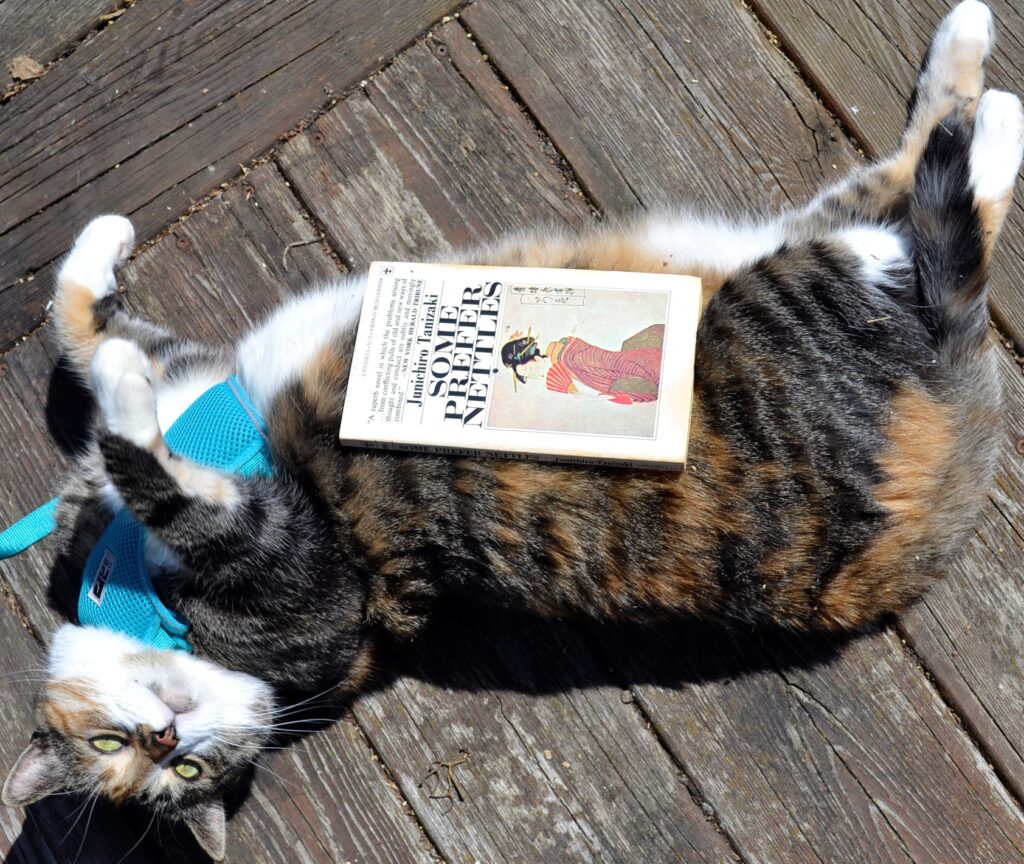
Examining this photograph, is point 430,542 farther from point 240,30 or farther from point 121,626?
point 240,30

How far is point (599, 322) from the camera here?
1.87m

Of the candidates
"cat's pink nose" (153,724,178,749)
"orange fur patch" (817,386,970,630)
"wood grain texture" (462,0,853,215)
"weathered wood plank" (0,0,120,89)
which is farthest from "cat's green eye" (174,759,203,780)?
"weathered wood plank" (0,0,120,89)

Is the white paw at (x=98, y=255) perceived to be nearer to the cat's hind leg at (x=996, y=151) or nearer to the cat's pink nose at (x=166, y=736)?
the cat's pink nose at (x=166, y=736)

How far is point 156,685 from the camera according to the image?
1974 millimetres

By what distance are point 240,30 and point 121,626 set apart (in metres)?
1.66

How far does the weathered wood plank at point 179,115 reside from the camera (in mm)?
2396

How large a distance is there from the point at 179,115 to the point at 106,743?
66.6 inches

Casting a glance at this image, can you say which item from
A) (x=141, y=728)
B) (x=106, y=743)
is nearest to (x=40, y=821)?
(x=106, y=743)

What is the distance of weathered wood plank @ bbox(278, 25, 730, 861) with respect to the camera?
2.25 meters

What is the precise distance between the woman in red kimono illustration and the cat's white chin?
3.35 feet

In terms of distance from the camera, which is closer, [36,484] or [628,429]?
[628,429]

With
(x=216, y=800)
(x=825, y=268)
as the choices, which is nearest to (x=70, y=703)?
(x=216, y=800)

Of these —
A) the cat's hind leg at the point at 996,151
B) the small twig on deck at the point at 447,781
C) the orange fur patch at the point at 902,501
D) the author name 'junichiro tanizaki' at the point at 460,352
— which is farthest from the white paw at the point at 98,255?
the cat's hind leg at the point at 996,151

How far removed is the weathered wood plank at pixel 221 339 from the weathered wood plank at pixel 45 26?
637 millimetres
